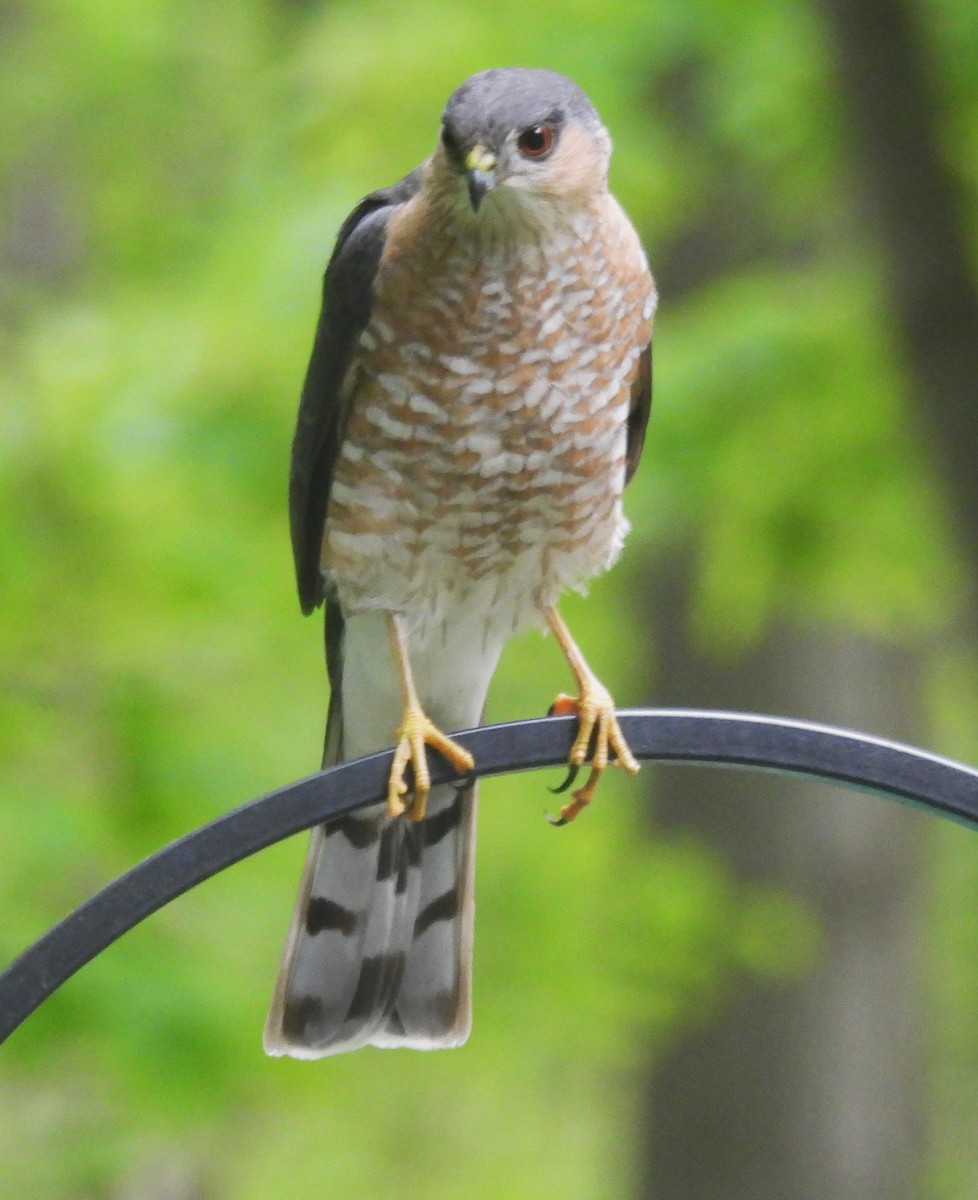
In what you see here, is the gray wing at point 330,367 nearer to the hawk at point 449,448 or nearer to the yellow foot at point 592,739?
the hawk at point 449,448

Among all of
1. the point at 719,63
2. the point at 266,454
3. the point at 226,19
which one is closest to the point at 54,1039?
the point at 266,454

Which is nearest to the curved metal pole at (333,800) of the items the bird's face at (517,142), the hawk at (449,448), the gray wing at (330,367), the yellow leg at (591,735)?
the yellow leg at (591,735)

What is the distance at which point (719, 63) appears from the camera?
18.9ft

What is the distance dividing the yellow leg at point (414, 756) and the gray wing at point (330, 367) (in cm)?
38

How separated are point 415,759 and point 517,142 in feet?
3.47

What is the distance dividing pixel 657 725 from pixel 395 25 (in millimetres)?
3780

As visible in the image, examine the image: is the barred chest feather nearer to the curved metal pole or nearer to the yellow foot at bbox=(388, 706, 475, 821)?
the yellow foot at bbox=(388, 706, 475, 821)

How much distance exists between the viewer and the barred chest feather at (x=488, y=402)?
315 centimetres

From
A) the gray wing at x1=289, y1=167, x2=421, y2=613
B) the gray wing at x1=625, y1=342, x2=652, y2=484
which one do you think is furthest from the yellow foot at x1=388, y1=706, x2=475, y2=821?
the gray wing at x1=625, y1=342, x2=652, y2=484

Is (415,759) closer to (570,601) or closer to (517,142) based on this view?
(517,142)

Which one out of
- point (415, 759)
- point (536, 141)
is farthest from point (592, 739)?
point (536, 141)

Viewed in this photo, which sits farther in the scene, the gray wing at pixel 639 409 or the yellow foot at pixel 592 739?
the gray wing at pixel 639 409

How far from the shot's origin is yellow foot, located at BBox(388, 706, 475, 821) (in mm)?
2680

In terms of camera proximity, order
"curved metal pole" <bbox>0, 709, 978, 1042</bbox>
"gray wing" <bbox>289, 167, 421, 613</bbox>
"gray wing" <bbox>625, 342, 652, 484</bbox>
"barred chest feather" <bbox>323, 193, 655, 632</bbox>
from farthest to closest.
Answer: "gray wing" <bbox>625, 342, 652, 484</bbox> → "gray wing" <bbox>289, 167, 421, 613</bbox> → "barred chest feather" <bbox>323, 193, 655, 632</bbox> → "curved metal pole" <bbox>0, 709, 978, 1042</bbox>
